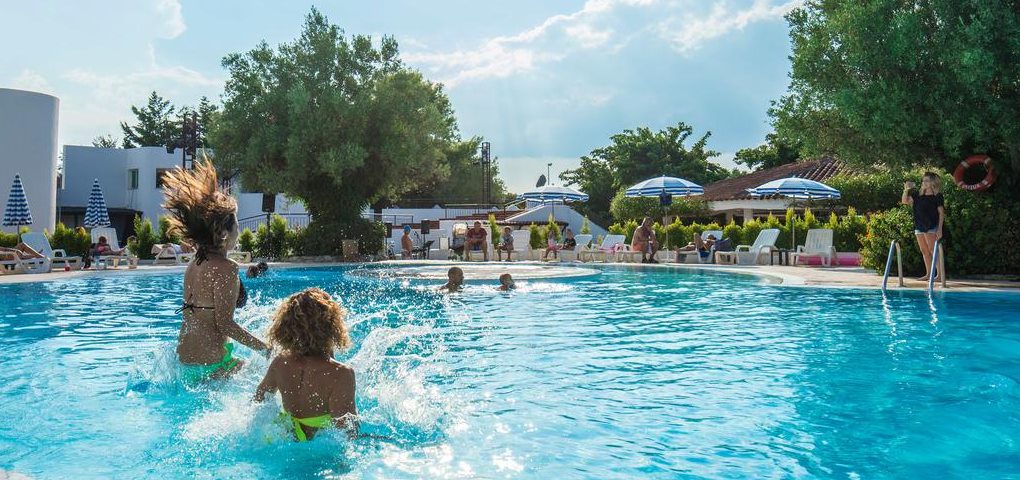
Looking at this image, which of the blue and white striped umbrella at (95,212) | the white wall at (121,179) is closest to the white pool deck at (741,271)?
the blue and white striped umbrella at (95,212)

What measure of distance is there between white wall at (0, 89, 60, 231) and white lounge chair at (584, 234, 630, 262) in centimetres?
2140

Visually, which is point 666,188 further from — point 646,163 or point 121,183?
point 121,183

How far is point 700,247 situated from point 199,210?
63.9 feet

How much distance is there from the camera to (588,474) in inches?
156

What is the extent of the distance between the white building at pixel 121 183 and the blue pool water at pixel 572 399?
111ft

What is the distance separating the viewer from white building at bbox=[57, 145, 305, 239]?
42.0 metres

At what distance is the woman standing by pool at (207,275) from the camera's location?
15.2 ft

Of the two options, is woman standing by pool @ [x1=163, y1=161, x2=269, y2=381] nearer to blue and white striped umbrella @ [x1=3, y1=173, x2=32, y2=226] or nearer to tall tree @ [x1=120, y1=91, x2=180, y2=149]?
blue and white striped umbrella @ [x1=3, y1=173, x2=32, y2=226]

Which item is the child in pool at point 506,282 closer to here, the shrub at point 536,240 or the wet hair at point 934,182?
the wet hair at point 934,182

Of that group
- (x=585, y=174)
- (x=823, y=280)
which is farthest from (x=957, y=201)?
(x=585, y=174)

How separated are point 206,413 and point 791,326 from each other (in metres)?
6.77

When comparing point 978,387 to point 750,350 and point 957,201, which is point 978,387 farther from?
point 957,201

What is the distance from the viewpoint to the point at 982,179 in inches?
548

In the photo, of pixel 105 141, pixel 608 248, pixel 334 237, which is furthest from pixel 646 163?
pixel 105 141
